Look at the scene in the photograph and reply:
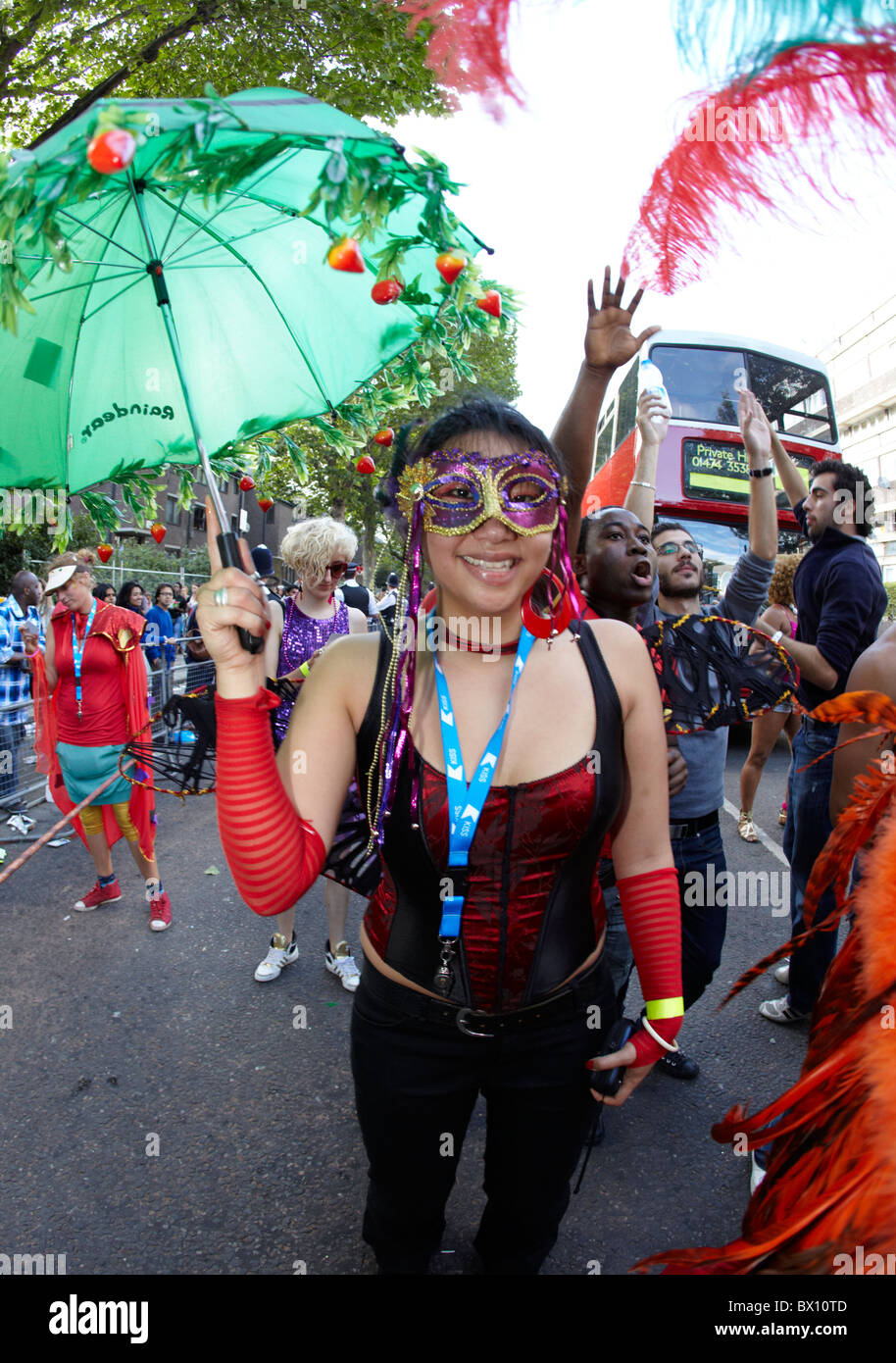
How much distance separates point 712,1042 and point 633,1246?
4.10 ft

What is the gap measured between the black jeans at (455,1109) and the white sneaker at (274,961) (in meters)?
2.31

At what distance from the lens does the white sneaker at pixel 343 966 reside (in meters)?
3.86

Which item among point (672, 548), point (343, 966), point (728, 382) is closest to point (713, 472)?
point (728, 382)

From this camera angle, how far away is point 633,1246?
2.39 m

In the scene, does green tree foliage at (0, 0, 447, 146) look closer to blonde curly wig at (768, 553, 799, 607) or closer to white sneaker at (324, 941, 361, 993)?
blonde curly wig at (768, 553, 799, 607)

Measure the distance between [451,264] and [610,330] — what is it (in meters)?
0.88

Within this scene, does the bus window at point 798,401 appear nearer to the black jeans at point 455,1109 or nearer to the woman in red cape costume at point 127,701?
the woman in red cape costume at point 127,701

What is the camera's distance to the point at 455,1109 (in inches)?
66.1

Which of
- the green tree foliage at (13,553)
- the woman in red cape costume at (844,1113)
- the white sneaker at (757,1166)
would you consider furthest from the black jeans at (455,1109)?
the green tree foliage at (13,553)

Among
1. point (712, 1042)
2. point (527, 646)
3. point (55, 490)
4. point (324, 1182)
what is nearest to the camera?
point (527, 646)

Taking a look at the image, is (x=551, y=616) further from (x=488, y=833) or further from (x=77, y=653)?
(x=77, y=653)

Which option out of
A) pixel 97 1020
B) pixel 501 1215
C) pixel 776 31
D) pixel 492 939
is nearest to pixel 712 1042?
pixel 501 1215

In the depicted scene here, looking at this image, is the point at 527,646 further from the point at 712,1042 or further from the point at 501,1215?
the point at 712,1042

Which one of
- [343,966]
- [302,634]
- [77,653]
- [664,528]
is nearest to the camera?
[664,528]
